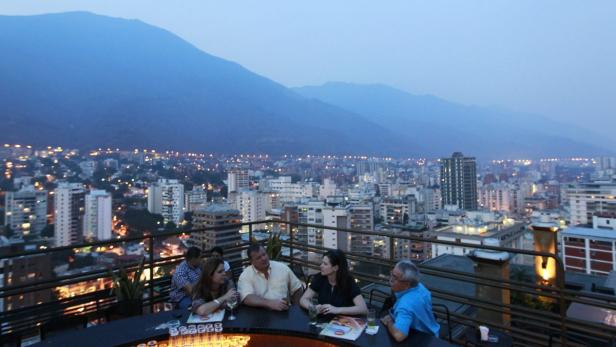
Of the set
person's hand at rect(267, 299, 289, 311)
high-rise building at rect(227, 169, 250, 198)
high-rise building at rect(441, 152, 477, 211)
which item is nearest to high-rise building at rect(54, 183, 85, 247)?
high-rise building at rect(227, 169, 250, 198)

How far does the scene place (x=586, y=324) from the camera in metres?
2.69

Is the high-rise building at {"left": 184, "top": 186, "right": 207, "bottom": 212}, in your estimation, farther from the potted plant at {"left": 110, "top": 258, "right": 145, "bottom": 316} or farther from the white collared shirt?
the white collared shirt

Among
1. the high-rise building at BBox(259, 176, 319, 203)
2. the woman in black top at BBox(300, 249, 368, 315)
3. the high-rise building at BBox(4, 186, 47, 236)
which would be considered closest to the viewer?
the woman in black top at BBox(300, 249, 368, 315)

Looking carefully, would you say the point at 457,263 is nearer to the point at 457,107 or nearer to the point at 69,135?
the point at 69,135

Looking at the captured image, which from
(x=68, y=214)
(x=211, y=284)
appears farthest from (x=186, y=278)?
(x=68, y=214)

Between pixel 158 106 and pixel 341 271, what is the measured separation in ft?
190

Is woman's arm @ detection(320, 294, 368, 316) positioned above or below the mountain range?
below

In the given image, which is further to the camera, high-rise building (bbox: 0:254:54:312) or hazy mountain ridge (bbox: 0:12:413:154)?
hazy mountain ridge (bbox: 0:12:413:154)

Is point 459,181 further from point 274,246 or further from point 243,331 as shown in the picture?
point 243,331

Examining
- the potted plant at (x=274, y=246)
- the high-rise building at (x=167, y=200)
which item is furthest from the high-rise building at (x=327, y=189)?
the potted plant at (x=274, y=246)

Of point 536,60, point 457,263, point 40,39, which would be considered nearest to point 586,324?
point 457,263

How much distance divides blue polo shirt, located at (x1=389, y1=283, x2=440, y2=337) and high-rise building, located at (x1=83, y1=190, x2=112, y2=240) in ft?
50.3

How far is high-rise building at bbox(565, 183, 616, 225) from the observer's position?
1444 inches

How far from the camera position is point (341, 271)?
2.78m
